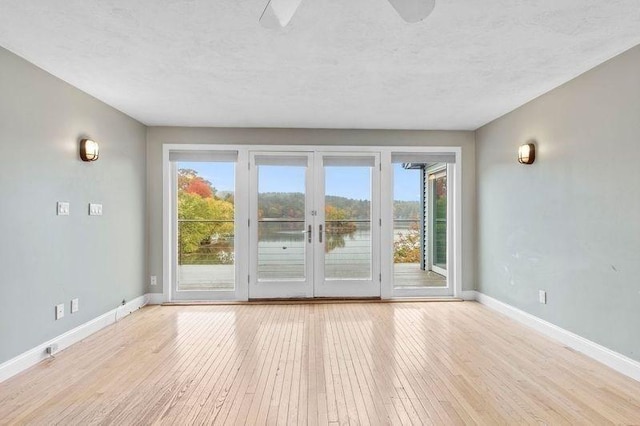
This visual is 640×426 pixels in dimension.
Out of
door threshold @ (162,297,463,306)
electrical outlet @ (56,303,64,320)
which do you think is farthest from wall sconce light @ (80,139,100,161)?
door threshold @ (162,297,463,306)

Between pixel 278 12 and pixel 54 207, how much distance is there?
108 inches

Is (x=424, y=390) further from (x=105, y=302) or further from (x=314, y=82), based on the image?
(x=105, y=302)

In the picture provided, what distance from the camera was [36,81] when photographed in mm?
3012

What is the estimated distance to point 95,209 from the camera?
12.6 feet

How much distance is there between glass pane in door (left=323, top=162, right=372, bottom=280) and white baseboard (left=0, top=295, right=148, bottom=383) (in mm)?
2584

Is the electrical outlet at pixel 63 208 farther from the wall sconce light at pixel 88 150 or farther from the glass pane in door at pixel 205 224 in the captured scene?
the glass pane in door at pixel 205 224

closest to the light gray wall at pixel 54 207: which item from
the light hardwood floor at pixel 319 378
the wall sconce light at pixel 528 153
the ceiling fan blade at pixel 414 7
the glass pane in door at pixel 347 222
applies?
the light hardwood floor at pixel 319 378

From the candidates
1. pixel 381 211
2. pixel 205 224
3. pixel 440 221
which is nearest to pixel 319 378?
pixel 381 211

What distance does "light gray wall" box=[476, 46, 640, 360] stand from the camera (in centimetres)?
279

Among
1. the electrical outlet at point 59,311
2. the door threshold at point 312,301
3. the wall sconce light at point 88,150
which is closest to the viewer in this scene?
the electrical outlet at point 59,311

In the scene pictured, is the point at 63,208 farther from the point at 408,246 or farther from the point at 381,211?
the point at 408,246

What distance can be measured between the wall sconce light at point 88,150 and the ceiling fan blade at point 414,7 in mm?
3275

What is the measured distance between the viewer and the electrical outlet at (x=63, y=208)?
329cm

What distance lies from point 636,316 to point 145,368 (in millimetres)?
3837
